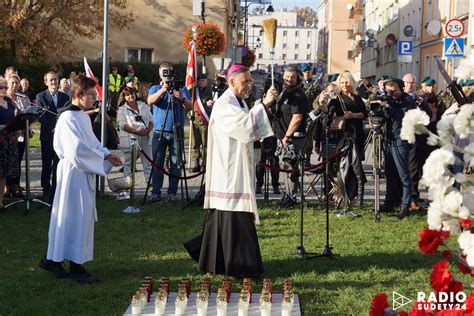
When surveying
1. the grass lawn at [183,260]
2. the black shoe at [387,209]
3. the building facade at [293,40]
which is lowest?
the grass lawn at [183,260]

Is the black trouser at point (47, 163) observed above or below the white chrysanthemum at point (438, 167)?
below

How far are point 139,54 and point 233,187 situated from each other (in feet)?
111

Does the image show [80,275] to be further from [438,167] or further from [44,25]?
[44,25]

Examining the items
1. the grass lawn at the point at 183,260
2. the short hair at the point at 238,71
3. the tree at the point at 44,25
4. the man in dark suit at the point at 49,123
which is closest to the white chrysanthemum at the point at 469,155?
the grass lawn at the point at 183,260

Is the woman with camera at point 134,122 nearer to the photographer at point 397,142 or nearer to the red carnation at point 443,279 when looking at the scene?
the photographer at point 397,142

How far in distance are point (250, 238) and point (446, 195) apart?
15.6 ft

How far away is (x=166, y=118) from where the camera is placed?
40.1 ft

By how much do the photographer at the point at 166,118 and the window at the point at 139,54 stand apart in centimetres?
2801

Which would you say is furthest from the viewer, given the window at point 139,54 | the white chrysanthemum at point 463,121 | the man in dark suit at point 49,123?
the window at point 139,54

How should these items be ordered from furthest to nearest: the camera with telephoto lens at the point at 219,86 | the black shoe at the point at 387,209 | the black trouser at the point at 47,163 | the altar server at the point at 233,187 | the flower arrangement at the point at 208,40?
the flower arrangement at the point at 208,40 → the camera with telephoto lens at the point at 219,86 → the black trouser at the point at 47,163 → the black shoe at the point at 387,209 → the altar server at the point at 233,187

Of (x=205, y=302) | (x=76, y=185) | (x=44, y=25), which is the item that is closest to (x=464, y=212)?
(x=205, y=302)

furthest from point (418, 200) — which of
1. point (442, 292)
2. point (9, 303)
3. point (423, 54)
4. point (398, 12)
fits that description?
point (398, 12)

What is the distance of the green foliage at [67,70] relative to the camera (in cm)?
3244

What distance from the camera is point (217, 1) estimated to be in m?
39.8
